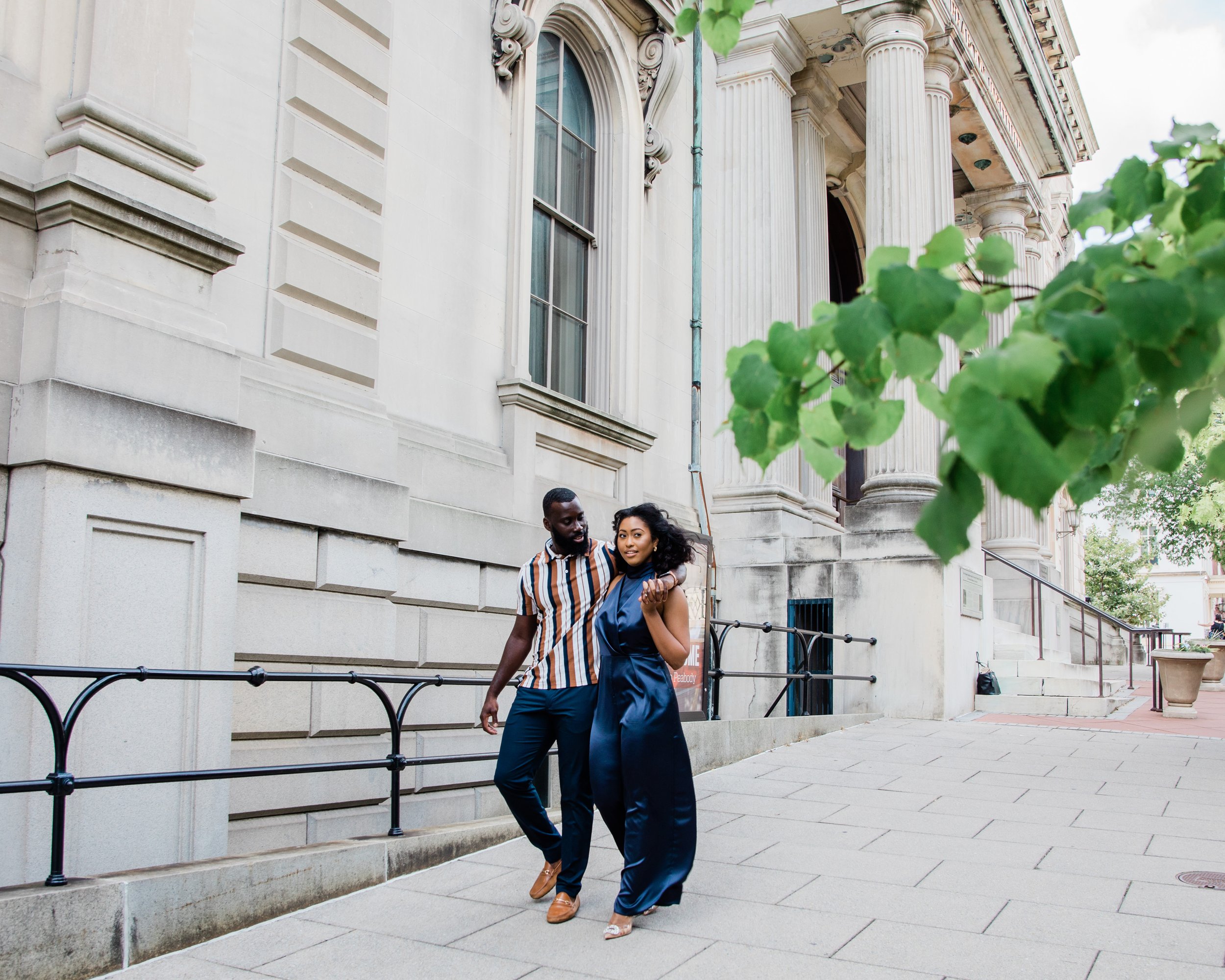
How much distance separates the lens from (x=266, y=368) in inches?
296

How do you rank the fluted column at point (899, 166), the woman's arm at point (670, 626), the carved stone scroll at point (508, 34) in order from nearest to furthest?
the woman's arm at point (670, 626)
the carved stone scroll at point (508, 34)
the fluted column at point (899, 166)

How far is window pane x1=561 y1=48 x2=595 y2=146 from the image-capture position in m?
12.2

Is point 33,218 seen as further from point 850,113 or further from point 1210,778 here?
point 850,113

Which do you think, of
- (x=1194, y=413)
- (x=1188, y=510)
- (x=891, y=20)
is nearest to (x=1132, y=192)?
(x=1194, y=413)

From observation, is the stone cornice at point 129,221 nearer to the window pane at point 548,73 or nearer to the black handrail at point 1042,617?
the window pane at point 548,73

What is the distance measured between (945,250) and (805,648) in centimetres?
1191

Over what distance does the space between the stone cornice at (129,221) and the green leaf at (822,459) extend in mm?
4802

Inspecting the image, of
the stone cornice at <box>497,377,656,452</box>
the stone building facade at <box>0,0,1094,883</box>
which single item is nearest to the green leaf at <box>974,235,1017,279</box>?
the stone building facade at <box>0,0,1094,883</box>

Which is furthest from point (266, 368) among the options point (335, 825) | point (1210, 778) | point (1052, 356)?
point (1210, 778)

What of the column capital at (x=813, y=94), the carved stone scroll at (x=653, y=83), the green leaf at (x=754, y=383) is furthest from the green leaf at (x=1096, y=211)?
the column capital at (x=813, y=94)

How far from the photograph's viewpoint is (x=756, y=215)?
604 inches

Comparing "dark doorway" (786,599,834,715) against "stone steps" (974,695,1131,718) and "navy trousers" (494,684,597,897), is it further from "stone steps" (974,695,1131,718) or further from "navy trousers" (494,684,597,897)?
A: "navy trousers" (494,684,597,897)

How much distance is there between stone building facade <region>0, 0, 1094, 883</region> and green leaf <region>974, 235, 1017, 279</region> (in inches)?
180

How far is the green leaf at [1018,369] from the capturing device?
1668 mm
